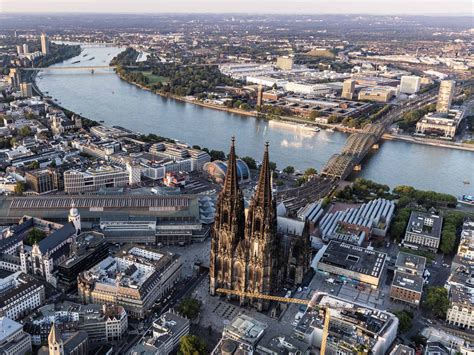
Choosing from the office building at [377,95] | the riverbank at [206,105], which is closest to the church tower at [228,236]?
the riverbank at [206,105]

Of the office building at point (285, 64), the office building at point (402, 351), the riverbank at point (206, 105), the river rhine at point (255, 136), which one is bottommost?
the river rhine at point (255, 136)

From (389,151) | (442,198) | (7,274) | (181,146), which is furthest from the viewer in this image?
(389,151)

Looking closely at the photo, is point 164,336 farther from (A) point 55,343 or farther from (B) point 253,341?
(A) point 55,343

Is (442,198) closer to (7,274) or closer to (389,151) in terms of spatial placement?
(389,151)

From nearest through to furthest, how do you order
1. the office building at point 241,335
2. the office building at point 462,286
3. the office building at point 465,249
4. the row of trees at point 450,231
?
the office building at point 241,335 → the office building at point 462,286 → the office building at point 465,249 → the row of trees at point 450,231

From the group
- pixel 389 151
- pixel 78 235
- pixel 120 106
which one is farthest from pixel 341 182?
pixel 120 106

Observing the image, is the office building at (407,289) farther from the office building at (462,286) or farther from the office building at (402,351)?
the office building at (402,351)
